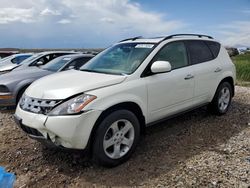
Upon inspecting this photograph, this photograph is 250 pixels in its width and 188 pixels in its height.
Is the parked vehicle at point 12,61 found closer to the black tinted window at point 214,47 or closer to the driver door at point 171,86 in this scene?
the black tinted window at point 214,47

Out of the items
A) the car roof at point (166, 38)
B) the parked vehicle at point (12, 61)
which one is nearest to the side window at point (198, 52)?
the car roof at point (166, 38)

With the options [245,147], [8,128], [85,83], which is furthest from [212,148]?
[8,128]

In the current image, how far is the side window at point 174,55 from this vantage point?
176 inches

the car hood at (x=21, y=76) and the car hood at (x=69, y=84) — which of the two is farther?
the car hood at (x=21, y=76)

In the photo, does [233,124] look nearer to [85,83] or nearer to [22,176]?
[85,83]

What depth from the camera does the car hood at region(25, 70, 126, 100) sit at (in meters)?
3.51

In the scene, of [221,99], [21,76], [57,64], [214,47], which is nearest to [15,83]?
[21,76]

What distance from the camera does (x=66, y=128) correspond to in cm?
330

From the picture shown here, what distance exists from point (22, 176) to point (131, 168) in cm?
143

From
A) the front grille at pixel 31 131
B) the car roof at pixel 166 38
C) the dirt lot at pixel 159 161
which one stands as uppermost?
the car roof at pixel 166 38

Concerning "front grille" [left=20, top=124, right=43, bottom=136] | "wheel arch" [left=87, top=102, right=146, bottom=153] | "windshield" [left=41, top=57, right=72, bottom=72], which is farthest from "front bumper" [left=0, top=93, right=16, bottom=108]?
"wheel arch" [left=87, top=102, right=146, bottom=153]

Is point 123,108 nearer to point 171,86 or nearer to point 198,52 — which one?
point 171,86

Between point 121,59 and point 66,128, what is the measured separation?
1.66 metres

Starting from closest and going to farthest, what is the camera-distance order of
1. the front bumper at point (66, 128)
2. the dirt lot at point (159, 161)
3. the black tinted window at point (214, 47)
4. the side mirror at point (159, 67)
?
the front bumper at point (66, 128) → the dirt lot at point (159, 161) → the side mirror at point (159, 67) → the black tinted window at point (214, 47)
